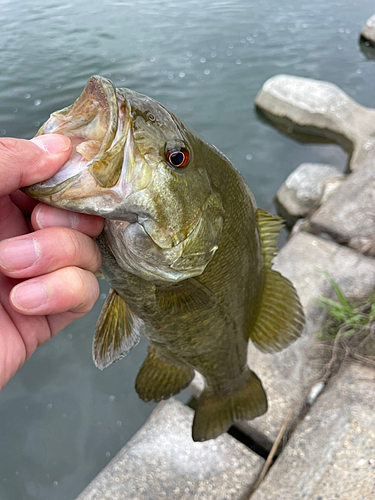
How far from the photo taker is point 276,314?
1.77m

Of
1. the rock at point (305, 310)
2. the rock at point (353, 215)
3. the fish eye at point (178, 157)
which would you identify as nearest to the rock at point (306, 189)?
the rock at point (353, 215)

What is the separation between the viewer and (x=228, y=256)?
1.36 m

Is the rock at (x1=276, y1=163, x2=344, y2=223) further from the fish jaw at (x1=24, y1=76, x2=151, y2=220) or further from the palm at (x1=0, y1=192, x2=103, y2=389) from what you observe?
the fish jaw at (x1=24, y1=76, x2=151, y2=220)

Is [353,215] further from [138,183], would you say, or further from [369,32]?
[369,32]

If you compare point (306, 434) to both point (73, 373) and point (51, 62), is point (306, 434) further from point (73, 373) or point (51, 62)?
point (51, 62)

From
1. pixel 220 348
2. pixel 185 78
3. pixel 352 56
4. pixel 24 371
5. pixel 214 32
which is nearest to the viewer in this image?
pixel 220 348

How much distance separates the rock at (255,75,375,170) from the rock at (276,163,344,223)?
990 mm

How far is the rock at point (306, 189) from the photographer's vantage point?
444cm

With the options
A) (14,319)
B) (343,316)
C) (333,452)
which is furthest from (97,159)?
(343,316)

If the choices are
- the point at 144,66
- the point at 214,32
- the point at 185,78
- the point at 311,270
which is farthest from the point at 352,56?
the point at 311,270

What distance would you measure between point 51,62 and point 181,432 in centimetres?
713

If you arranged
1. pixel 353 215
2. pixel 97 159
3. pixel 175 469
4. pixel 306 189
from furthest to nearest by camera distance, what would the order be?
pixel 306 189 < pixel 353 215 < pixel 175 469 < pixel 97 159

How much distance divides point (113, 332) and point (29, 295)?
1.55ft

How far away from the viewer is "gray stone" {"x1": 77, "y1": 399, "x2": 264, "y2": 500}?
2018 mm
